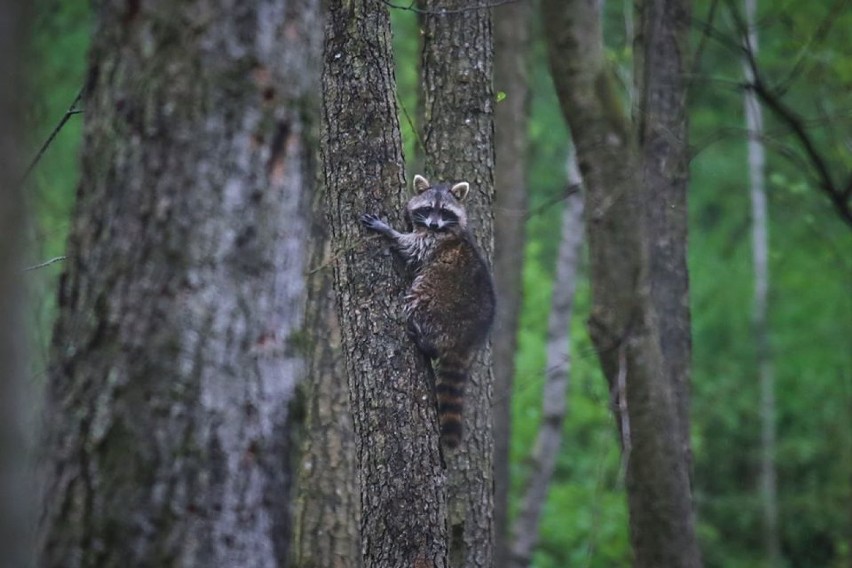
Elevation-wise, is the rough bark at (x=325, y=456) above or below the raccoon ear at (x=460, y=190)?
below

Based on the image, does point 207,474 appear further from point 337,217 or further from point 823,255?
point 823,255

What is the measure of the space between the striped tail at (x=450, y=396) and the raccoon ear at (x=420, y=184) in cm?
141

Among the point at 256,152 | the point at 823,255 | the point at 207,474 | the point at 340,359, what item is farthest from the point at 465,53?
the point at 823,255

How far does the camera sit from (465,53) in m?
6.58

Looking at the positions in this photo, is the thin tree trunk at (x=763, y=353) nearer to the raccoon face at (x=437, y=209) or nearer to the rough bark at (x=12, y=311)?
the raccoon face at (x=437, y=209)

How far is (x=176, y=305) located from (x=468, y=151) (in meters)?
3.88

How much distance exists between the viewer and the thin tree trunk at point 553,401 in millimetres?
11391

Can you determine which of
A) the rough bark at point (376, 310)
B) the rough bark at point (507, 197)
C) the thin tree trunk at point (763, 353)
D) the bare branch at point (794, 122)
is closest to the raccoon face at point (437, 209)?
the rough bark at point (376, 310)

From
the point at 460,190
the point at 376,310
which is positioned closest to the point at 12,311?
the point at 376,310

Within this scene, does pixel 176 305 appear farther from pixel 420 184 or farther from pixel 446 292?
pixel 420 184

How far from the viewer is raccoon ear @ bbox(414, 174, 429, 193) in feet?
23.5

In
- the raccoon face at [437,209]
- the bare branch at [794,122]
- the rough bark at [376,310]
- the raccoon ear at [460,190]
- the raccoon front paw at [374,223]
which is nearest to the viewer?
the rough bark at [376,310]

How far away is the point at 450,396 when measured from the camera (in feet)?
20.1

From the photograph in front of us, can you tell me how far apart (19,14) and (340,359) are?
16.1 ft
